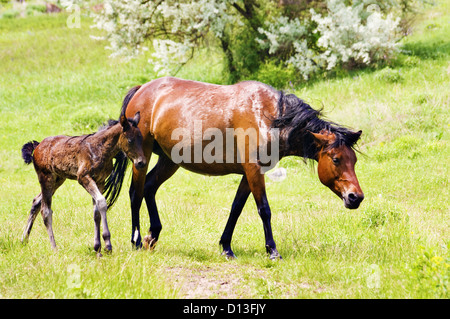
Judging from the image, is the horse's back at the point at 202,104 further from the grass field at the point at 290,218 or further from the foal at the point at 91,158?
the grass field at the point at 290,218

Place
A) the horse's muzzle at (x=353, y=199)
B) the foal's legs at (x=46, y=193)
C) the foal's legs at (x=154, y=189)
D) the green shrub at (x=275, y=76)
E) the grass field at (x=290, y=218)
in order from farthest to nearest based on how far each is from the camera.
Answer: the green shrub at (x=275, y=76), the foal's legs at (x=154, y=189), the foal's legs at (x=46, y=193), the horse's muzzle at (x=353, y=199), the grass field at (x=290, y=218)

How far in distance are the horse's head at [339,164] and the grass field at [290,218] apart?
29.4 inches

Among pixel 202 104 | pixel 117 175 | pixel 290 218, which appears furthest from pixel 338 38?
pixel 117 175

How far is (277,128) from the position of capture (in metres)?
6.05

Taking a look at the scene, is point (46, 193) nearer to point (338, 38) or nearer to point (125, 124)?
point (125, 124)

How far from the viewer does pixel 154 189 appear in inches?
282

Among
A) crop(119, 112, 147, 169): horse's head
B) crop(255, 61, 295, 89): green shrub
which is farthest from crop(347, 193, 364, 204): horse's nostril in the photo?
crop(255, 61, 295, 89): green shrub

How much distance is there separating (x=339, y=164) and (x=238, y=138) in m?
1.25

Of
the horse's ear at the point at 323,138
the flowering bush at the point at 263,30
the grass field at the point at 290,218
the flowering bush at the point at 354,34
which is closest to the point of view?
the grass field at the point at 290,218

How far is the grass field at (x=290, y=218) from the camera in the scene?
4.82 metres

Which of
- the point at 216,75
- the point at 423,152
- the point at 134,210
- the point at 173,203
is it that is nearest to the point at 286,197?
the point at 173,203

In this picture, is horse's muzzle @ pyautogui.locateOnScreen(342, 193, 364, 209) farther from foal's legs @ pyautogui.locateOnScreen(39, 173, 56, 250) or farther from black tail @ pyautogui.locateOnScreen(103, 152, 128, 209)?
foal's legs @ pyautogui.locateOnScreen(39, 173, 56, 250)

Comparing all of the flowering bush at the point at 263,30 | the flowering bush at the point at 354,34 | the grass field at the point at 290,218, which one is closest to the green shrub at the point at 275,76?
the flowering bush at the point at 263,30

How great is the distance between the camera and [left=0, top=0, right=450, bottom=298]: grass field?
4.82 metres
